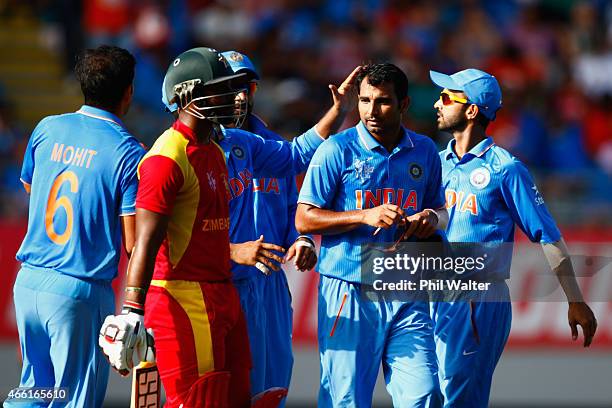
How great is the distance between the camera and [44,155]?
6.30 metres

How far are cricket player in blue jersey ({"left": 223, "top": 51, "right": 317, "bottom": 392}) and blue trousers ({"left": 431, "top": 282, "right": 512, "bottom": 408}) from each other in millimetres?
1005

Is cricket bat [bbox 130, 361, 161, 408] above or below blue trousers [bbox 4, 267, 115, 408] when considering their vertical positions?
below

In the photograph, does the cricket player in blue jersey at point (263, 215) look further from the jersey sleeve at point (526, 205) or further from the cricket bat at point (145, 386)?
the cricket bat at point (145, 386)

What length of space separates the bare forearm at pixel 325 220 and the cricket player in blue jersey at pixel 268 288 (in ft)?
2.17

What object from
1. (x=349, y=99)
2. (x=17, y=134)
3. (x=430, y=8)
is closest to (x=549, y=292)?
(x=349, y=99)

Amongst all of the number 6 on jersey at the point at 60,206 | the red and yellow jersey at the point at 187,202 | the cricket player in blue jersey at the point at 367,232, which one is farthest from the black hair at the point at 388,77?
the number 6 on jersey at the point at 60,206

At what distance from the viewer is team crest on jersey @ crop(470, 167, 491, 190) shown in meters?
7.00

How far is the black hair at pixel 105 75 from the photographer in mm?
6297

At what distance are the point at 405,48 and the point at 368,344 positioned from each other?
10.3 metres

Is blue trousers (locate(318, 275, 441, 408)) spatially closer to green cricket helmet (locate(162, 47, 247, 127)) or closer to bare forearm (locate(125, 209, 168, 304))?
green cricket helmet (locate(162, 47, 247, 127))

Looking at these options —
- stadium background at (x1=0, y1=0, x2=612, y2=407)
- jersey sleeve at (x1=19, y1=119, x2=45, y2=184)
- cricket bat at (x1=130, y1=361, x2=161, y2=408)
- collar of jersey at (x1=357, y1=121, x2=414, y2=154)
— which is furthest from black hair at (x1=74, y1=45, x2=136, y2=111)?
stadium background at (x1=0, y1=0, x2=612, y2=407)

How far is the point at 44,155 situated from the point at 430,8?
1176 centimetres

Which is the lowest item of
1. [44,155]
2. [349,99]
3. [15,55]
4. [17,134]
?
[44,155]

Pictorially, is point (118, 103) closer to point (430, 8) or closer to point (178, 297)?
point (178, 297)
